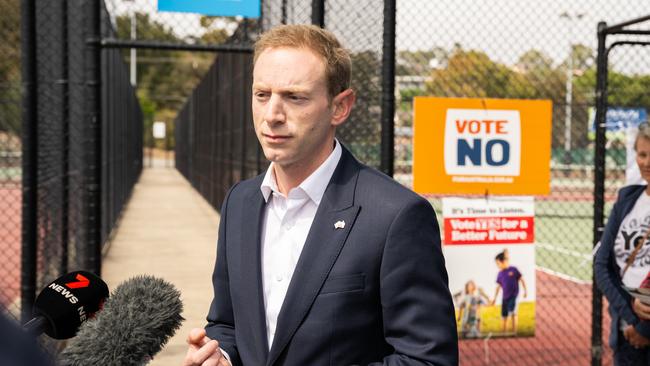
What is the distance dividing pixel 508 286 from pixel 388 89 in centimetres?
178

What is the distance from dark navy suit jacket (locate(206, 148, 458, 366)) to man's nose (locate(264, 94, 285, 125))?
0.23m

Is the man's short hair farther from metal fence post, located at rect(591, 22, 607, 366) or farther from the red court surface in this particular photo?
metal fence post, located at rect(591, 22, 607, 366)

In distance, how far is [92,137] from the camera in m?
4.96

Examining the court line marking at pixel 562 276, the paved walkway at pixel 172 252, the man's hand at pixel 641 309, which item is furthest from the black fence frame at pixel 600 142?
the court line marking at pixel 562 276

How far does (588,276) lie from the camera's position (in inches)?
529

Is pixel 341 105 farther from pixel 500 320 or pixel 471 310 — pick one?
pixel 500 320

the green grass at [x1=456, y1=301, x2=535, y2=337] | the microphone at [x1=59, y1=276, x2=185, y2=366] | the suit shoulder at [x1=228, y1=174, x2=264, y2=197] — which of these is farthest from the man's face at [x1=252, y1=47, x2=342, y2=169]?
the green grass at [x1=456, y1=301, x2=535, y2=337]

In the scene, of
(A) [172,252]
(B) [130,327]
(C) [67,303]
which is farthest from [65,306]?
(A) [172,252]

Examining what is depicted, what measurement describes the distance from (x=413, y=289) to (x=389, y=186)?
0.30 meters

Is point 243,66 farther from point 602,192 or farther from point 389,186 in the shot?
point 389,186

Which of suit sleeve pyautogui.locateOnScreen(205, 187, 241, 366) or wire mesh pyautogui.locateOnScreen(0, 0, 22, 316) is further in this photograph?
wire mesh pyautogui.locateOnScreen(0, 0, 22, 316)

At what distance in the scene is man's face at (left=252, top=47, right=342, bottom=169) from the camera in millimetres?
2051

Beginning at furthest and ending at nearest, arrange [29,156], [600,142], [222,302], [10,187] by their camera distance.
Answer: [10,187], [600,142], [29,156], [222,302]

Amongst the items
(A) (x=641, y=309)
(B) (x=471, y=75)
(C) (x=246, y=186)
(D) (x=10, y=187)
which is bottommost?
(D) (x=10, y=187)
